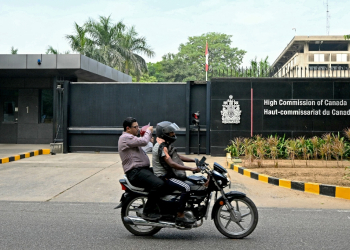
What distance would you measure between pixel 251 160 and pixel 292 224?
18.3 ft

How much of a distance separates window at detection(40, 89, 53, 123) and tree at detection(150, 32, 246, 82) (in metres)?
38.6

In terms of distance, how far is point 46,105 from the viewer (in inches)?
751

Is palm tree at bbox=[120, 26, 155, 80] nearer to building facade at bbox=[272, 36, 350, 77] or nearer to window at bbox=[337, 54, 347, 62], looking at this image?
building facade at bbox=[272, 36, 350, 77]

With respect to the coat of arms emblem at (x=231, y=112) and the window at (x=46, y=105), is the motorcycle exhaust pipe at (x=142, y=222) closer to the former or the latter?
the coat of arms emblem at (x=231, y=112)

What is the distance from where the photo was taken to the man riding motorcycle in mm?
4965

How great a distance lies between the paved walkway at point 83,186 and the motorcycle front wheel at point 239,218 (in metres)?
2.26

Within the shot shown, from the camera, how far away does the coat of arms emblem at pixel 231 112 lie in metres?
14.4

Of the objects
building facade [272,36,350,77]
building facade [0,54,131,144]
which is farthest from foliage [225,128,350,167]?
building facade [272,36,350,77]

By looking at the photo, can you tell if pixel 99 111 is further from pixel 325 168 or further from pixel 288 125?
pixel 325 168

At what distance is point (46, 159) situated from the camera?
Result: 45.4ft

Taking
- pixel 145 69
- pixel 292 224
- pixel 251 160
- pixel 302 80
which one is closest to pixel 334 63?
pixel 145 69

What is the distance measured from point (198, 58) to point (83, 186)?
53063 mm

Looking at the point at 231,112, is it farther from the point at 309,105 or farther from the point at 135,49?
Answer: the point at 135,49

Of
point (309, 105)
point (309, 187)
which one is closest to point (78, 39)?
point (309, 105)
